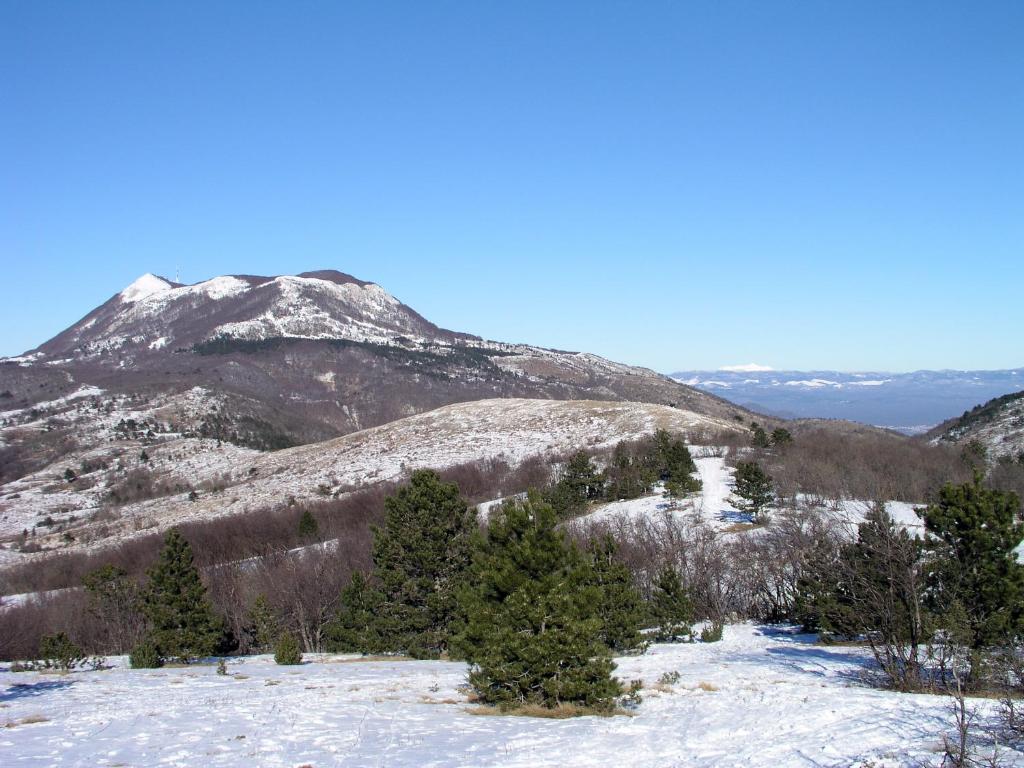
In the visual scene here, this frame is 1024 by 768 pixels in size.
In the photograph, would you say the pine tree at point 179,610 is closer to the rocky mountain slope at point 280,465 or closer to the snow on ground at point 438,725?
the snow on ground at point 438,725

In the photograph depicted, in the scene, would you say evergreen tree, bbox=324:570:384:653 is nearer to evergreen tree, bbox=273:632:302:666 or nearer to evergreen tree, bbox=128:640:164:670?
evergreen tree, bbox=273:632:302:666

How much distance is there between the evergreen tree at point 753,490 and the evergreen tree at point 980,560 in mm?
32687

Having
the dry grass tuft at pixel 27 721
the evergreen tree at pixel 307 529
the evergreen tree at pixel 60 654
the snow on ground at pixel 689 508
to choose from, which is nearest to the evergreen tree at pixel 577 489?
the snow on ground at pixel 689 508

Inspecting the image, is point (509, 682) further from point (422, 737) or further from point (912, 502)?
point (912, 502)

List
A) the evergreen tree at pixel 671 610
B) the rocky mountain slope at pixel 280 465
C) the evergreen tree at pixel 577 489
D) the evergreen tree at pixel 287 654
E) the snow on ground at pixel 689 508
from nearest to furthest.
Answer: the evergreen tree at pixel 287 654
the evergreen tree at pixel 671 610
the snow on ground at pixel 689 508
the evergreen tree at pixel 577 489
the rocky mountain slope at pixel 280 465

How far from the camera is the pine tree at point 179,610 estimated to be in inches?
1131

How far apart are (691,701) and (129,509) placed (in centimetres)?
11303

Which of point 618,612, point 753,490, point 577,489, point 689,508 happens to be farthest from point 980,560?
point 577,489

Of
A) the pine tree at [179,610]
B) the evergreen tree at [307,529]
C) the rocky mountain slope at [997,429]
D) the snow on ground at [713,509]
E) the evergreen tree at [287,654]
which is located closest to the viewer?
the evergreen tree at [287,654]

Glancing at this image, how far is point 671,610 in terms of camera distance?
33906mm

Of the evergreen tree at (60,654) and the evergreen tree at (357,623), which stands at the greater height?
the evergreen tree at (60,654)

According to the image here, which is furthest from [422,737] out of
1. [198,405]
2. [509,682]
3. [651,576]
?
[198,405]

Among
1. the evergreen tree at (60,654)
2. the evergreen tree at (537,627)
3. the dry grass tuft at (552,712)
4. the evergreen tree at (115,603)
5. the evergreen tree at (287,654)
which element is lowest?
the evergreen tree at (115,603)

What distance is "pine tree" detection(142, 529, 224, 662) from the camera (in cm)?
2873
